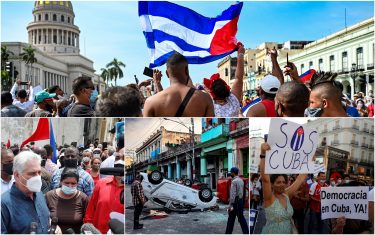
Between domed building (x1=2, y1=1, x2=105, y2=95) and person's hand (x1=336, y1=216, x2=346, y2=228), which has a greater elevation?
domed building (x1=2, y1=1, x2=105, y2=95)

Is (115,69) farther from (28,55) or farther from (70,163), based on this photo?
(70,163)

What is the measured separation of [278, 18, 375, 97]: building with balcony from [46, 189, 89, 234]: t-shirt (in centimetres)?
4720

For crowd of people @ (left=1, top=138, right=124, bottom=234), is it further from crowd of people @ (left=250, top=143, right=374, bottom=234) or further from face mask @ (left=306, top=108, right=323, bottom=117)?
face mask @ (left=306, top=108, right=323, bottom=117)

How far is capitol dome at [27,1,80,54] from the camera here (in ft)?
438

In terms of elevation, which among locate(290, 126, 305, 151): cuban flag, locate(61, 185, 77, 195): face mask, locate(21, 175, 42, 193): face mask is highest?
locate(290, 126, 305, 151): cuban flag

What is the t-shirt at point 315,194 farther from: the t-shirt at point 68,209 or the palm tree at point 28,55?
the palm tree at point 28,55

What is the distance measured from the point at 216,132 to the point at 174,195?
1.82ft

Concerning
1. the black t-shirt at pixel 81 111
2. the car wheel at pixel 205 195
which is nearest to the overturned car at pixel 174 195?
the car wheel at pixel 205 195

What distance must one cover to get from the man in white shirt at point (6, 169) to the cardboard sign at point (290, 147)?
190 cm

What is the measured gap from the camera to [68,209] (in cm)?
414

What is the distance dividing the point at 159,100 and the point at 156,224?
1.09 meters

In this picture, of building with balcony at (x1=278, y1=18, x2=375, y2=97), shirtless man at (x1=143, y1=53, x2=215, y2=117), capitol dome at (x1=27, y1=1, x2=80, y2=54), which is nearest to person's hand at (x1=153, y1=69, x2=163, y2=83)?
shirtless man at (x1=143, y1=53, x2=215, y2=117)

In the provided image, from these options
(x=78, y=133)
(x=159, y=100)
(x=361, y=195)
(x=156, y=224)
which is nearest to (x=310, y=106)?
(x=361, y=195)

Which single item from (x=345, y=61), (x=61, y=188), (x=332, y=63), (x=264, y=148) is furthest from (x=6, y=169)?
(x=332, y=63)
